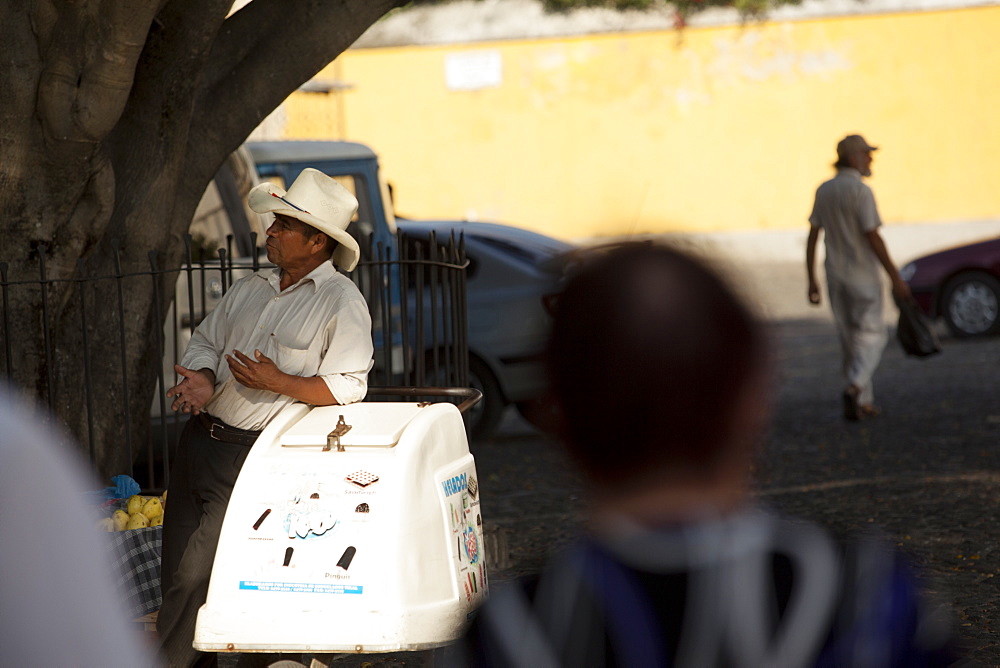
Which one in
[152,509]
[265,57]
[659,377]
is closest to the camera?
[659,377]

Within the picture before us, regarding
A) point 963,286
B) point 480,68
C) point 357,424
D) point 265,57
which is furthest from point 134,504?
point 480,68

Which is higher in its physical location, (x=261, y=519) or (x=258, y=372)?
Answer: (x=258, y=372)

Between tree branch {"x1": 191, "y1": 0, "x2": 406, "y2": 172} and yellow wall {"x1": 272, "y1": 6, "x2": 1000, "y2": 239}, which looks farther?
yellow wall {"x1": 272, "y1": 6, "x2": 1000, "y2": 239}

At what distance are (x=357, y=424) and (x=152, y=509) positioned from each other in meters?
1.89

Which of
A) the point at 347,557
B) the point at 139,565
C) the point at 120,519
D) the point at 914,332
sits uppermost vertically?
the point at 347,557

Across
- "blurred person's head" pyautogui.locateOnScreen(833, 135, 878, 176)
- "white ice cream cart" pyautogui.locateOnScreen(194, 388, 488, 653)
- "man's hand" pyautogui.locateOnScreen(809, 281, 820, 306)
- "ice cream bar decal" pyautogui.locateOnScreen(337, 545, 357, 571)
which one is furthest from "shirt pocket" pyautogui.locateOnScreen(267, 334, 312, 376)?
"man's hand" pyautogui.locateOnScreen(809, 281, 820, 306)

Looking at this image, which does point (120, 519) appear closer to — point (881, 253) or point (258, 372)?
point (258, 372)

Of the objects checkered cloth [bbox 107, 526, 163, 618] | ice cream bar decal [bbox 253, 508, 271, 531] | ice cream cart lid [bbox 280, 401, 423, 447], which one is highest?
ice cream cart lid [bbox 280, 401, 423, 447]

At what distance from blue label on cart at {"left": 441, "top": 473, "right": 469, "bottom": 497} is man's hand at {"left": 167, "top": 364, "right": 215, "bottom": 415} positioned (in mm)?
862

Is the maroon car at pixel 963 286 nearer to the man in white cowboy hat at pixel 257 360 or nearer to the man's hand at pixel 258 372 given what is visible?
the man in white cowboy hat at pixel 257 360

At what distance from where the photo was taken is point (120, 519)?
17.0ft

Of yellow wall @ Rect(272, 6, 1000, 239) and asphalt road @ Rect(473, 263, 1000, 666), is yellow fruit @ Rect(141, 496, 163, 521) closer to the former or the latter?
asphalt road @ Rect(473, 263, 1000, 666)

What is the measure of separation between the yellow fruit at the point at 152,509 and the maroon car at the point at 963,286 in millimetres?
11417

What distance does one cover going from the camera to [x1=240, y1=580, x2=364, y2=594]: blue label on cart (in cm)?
343
